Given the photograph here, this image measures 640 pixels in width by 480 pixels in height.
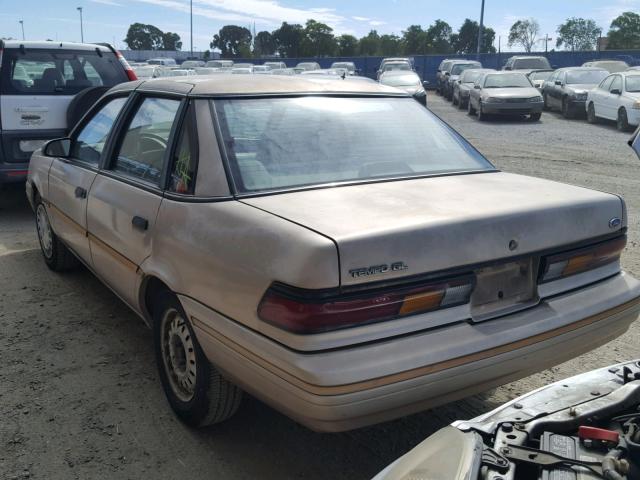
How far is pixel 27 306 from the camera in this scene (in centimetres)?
499

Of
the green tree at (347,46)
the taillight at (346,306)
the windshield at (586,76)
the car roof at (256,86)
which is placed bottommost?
the taillight at (346,306)

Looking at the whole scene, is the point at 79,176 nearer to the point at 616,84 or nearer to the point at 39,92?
the point at 39,92

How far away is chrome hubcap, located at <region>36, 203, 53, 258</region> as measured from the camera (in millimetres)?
5605

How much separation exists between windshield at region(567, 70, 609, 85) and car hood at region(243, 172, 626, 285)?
18.6m

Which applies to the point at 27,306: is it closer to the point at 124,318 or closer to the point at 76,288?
the point at 76,288

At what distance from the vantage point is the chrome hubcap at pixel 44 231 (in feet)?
18.4

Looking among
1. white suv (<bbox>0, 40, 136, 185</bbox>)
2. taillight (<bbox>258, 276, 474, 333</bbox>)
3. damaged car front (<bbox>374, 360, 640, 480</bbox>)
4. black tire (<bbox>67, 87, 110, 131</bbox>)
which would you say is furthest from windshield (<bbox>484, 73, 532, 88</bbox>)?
damaged car front (<bbox>374, 360, 640, 480</bbox>)

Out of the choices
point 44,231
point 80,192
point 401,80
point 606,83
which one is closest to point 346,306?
point 80,192

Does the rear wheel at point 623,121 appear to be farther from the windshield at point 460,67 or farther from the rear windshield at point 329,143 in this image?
the windshield at point 460,67

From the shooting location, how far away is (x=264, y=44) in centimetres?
9475

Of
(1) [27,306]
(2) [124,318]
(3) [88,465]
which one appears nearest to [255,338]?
(3) [88,465]

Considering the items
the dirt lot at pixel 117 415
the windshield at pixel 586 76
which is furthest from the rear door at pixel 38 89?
the windshield at pixel 586 76

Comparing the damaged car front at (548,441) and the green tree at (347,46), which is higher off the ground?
the green tree at (347,46)

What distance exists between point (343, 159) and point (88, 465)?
6.20 ft
